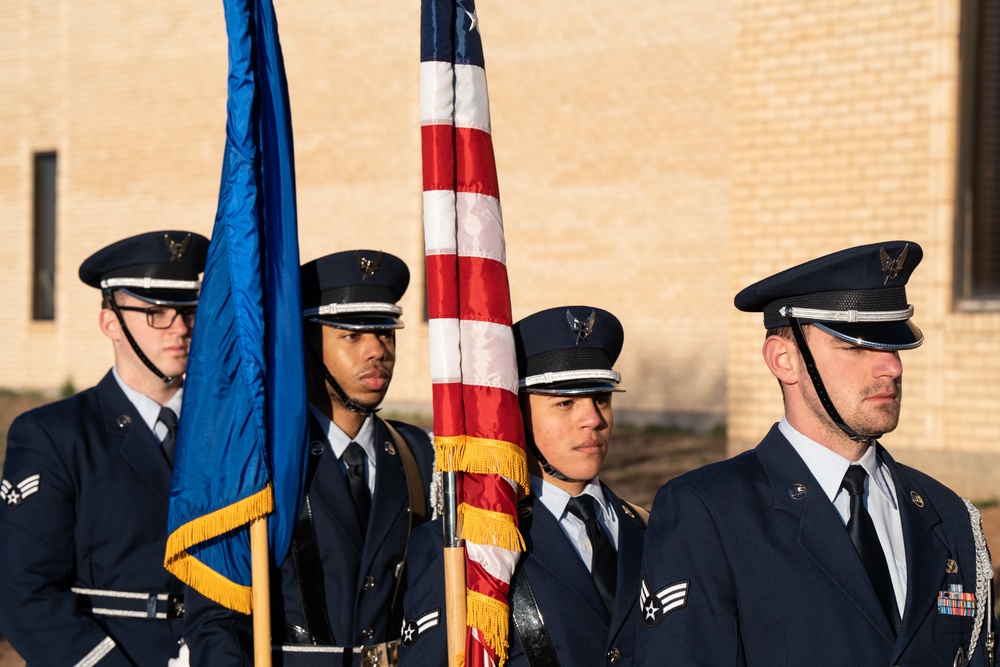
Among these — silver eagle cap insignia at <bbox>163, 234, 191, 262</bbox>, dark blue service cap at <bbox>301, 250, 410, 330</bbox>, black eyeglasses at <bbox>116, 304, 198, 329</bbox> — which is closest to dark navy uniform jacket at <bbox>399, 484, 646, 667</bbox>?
dark blue service cap at <bbox>301, 250, 410, 330</bbox>

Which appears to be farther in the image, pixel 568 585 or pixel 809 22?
pixel 809 22

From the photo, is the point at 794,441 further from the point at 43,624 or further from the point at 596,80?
the point at 596,80

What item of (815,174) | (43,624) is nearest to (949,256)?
(815,174)

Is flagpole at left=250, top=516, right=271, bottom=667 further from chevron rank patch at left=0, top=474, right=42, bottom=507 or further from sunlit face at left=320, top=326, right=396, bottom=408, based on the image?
chevron rank patch at left=0, top=474, right=42, bottom=507

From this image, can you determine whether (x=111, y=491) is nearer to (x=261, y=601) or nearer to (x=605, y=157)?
(x=261, y=601)

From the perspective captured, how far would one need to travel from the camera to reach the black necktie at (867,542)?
2.65 metres

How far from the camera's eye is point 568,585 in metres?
3.29

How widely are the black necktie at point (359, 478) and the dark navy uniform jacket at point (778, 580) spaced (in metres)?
1.38

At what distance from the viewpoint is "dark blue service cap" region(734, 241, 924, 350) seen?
2.77 m

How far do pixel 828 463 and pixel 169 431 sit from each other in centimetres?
261

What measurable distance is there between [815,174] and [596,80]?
679cm

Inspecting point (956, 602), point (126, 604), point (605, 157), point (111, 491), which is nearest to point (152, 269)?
point (111, 491)

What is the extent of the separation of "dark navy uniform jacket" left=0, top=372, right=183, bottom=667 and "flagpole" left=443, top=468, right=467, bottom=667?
53.6 inches

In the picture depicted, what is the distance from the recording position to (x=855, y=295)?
9.17 feet
